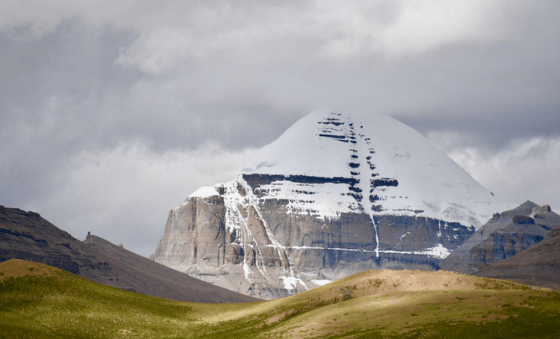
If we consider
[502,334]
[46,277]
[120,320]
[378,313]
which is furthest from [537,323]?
[46,277]

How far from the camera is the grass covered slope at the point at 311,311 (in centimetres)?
10569

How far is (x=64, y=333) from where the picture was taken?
11900cm

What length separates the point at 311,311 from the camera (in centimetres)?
13000

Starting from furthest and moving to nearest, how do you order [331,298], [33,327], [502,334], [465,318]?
[331,298] → [33,327] → [465,318] → [502,334]

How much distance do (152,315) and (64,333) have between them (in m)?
17.7

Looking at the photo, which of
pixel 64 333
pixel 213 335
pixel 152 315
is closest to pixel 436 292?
pixel 213 335

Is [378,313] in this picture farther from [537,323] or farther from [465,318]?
[537,323]

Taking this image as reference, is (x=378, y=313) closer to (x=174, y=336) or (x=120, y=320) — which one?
(x=174, y=336)

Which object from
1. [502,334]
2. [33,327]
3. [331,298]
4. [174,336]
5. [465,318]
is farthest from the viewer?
[331,298]

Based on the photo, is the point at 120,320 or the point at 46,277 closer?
the point at 120,320

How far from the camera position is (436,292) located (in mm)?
123625

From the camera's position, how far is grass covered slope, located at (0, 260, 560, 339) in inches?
4161

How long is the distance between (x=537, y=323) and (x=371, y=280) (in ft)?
127

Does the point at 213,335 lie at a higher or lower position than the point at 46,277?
lower
